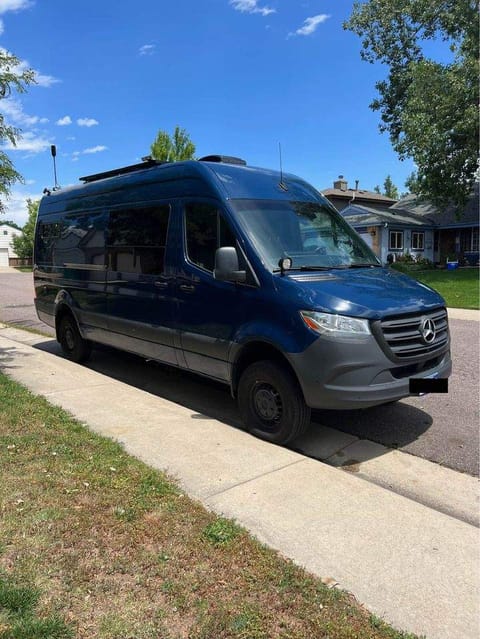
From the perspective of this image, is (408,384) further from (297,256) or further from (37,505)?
(37,505)

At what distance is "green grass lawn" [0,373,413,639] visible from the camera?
7.54 feet

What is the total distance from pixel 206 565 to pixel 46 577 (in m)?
0.79

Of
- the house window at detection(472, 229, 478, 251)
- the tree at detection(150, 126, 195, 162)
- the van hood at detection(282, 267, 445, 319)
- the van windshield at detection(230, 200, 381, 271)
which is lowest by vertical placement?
the van hood at detection(282, 267, 445, 319)

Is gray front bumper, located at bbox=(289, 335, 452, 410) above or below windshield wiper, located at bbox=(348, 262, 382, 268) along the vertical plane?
below

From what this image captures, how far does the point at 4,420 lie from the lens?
15.6 ft

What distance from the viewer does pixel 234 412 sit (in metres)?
5.58

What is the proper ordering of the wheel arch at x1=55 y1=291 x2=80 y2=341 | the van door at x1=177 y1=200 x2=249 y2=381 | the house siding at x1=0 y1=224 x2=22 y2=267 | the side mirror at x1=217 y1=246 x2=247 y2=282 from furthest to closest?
the house siding at x1=0 y1=224 x2=22 y2=267
the wheel arch at x1=55 y1=291 x2=80 y2=341
the van door at x1=177 y1=200 x2=249 y2=381
the side mirror at x1=217 y1=246 x2=247 y2=282

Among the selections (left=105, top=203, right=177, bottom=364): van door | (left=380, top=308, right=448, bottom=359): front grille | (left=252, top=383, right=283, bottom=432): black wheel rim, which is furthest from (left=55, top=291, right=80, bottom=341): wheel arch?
(left=380, top=308, right=448, bottom=359): front grille

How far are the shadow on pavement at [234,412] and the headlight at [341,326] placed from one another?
1226 millimetres

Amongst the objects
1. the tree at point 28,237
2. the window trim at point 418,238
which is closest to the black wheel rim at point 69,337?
the window trim at point 418,238

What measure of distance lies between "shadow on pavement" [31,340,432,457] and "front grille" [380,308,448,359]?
972mm

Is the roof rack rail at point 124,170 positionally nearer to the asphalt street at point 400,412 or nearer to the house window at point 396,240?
the asphalt street at point 400,412

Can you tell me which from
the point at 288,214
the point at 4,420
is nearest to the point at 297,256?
the point at 288,214

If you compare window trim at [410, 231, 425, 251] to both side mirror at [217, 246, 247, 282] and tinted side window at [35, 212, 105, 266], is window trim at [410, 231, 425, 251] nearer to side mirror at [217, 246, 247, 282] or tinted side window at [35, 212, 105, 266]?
tinted side window at [35, 212, 105, 266]
